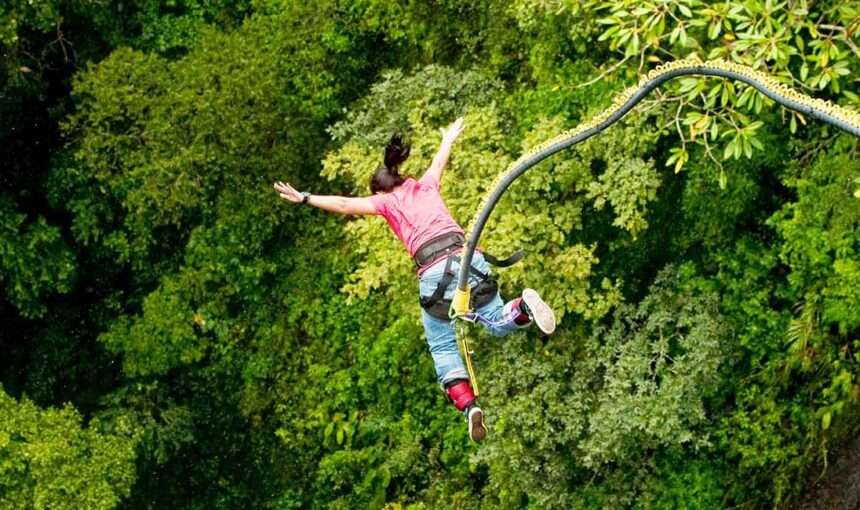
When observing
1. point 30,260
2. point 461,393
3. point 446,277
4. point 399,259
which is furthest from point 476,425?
point 30,260

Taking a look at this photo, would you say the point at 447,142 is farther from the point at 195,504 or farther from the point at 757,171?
the point at 195,504

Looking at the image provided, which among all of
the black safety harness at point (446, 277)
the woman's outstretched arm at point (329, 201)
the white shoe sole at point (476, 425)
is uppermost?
the woman's outstretched arm at point (329, 201)

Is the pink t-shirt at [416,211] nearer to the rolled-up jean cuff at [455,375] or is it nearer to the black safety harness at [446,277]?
the black safety harness at [446,277]

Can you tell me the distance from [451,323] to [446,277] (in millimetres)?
308

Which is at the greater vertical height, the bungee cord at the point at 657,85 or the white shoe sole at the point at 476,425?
the bungee cord at the point at 657,85

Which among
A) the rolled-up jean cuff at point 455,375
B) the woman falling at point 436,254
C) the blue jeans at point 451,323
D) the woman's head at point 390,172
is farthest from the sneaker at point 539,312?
the woman's head at point 390,172

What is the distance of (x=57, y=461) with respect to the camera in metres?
14.3

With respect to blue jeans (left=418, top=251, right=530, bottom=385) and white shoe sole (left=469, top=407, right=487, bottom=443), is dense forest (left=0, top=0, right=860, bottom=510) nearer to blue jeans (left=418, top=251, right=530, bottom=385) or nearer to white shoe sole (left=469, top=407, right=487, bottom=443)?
blue jeans (left=418, top=251, right=530, bottom=385)

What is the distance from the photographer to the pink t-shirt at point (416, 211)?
8781mm

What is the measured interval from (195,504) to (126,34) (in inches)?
198

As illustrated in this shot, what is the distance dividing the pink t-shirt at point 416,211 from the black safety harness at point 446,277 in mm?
43

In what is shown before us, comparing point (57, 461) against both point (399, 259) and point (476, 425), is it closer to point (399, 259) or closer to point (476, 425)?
point (399, 259)

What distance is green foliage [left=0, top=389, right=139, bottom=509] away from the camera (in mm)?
14062

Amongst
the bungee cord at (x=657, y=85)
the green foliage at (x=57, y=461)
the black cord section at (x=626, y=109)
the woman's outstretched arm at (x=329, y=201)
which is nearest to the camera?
the bungee cord at (x=657, y=85)
